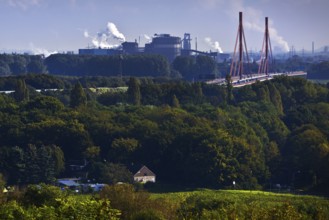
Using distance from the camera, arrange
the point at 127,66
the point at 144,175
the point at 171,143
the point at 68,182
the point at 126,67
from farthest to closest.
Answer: the point at 127,66 < the point at 126,67 < the point at 171,143 < the point at 144,175 < the point at 68,182

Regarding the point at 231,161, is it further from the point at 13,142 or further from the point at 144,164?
the point at 13,142

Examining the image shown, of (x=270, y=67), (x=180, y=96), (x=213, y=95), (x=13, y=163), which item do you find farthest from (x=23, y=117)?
(x=270, y=67)

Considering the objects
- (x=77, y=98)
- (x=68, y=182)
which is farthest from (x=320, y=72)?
(x=68, y=182)

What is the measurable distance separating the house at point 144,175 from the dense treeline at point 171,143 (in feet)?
1.66

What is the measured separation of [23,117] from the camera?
32344 millimetres

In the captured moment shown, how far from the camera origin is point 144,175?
28109 mm

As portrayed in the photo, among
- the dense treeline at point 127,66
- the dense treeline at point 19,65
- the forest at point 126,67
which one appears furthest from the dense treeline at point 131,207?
the dense treeline at point 19,65

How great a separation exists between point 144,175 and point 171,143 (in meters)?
2.04

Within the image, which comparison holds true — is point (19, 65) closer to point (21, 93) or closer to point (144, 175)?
point (21, 93)

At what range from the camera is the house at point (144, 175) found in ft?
91.3

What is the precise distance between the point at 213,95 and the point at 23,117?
15071 millimetres

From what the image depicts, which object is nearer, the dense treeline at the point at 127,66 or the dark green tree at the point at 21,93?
the dark green tree at the point at 21,93

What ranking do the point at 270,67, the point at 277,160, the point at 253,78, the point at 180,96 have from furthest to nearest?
the point at 270,67, the point at 253,78, the point at 180,96, the point at 277,160

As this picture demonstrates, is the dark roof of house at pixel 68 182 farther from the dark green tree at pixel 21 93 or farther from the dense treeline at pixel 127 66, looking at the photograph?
the dense treeline at pixel 127 66
